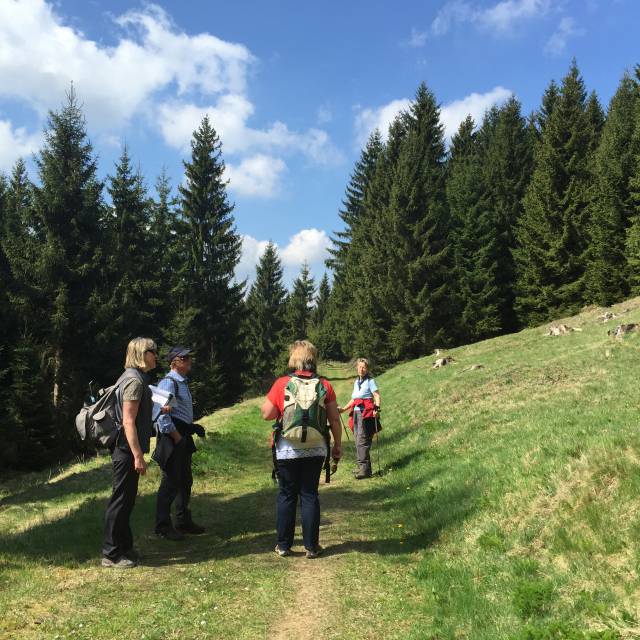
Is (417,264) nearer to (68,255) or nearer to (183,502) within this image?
(68,255)

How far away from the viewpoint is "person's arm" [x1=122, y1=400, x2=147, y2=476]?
5.45 m

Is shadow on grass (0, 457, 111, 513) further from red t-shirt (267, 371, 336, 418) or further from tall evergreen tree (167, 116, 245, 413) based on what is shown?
tall evergreen tree (167, 116, 245, 413)

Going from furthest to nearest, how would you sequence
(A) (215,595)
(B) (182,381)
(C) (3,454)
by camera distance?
(C) (3,454) < (B) (182,381) < (A) (215,595)

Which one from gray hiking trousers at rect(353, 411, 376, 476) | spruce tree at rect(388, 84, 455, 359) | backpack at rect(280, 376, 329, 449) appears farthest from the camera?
spruce tree at rect(388, 84, 455, 359)

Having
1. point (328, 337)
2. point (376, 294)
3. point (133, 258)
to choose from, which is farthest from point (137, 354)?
point (328, 337)

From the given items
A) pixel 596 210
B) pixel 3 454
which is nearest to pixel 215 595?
pixel 3 454

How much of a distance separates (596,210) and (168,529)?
38749mm

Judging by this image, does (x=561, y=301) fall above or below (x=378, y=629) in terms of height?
above

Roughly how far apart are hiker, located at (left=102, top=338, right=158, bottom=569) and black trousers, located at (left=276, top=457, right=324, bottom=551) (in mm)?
1558

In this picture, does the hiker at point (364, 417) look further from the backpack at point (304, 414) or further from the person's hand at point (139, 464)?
the person's hand at point (139, 464)

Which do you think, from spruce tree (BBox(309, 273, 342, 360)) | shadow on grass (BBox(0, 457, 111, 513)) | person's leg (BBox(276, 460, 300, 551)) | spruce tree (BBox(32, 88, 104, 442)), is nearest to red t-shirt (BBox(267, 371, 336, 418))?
person's leg (BBox(276, 460, 300, 551))

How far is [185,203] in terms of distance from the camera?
39031mm

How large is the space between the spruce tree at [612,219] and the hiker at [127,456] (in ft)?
117

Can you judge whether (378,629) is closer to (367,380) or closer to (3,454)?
(367,380)
